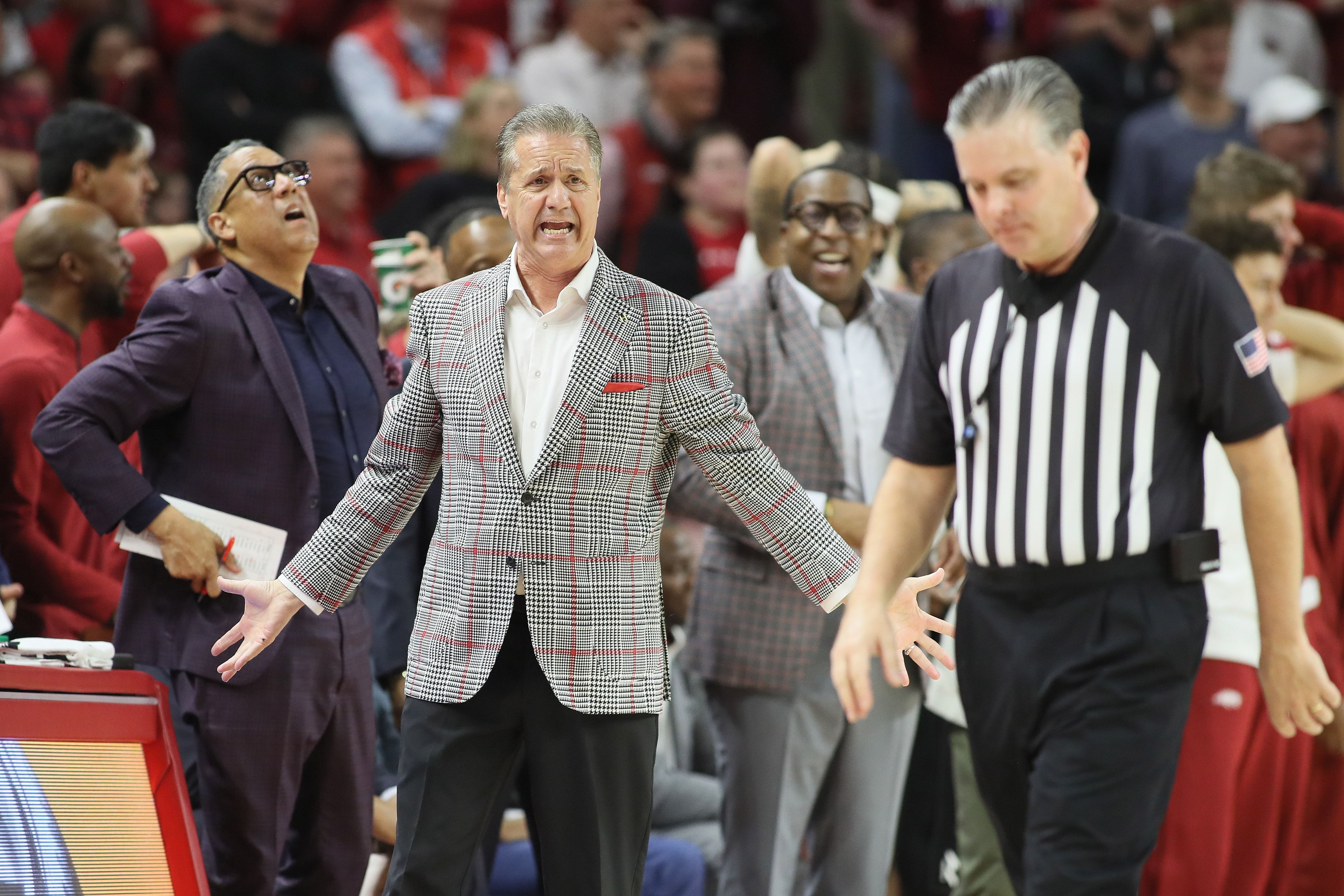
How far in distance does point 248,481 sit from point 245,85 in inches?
166

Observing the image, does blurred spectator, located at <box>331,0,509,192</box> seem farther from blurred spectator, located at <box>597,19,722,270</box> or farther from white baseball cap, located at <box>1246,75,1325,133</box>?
white baseball cap, located at <box>1246,75,1325,133</box>

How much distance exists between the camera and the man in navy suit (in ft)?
11.5

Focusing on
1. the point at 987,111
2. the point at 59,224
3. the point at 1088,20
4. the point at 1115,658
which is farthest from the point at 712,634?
the point at 1088,20

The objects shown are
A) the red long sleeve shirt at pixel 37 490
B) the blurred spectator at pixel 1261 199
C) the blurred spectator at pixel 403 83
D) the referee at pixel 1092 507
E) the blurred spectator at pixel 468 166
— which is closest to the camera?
Result: the referee at pixel 1092 507

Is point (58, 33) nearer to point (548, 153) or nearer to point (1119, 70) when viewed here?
point (1119, 70)

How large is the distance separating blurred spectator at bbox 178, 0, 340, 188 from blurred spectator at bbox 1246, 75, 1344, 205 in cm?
423

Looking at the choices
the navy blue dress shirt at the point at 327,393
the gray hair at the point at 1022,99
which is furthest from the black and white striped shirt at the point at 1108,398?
the navy blue dress shirt at the point at 327,393

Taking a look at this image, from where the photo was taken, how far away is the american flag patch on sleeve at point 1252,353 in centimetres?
319

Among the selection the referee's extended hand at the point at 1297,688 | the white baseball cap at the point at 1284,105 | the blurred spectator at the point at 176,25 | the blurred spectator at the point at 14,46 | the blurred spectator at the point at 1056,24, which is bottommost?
the referee's extended hand at the point at 1297,688

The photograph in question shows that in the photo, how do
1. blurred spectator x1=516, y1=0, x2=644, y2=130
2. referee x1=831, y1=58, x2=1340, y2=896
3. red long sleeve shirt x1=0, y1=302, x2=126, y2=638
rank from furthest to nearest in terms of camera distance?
blurred spectator x1=516, y1=0, x2=644, y2=130 → red long sleeve shirt x1=0, y1=302, x2=126, y2=638 → referee x1=831, y1=58, x2=1340, y2=896

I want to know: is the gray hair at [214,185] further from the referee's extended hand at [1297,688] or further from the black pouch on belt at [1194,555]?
the referee's extended hand at [1297,688]

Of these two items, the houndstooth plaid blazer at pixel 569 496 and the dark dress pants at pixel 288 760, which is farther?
the dark dress pants at pixel 288 760

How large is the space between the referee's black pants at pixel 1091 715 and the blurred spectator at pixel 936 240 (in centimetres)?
210

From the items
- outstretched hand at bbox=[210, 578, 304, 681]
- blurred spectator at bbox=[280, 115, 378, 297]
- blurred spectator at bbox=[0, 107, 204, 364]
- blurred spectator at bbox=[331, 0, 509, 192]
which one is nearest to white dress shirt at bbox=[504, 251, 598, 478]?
outstretched hand at bbox=[210, 578, 304, 681]
